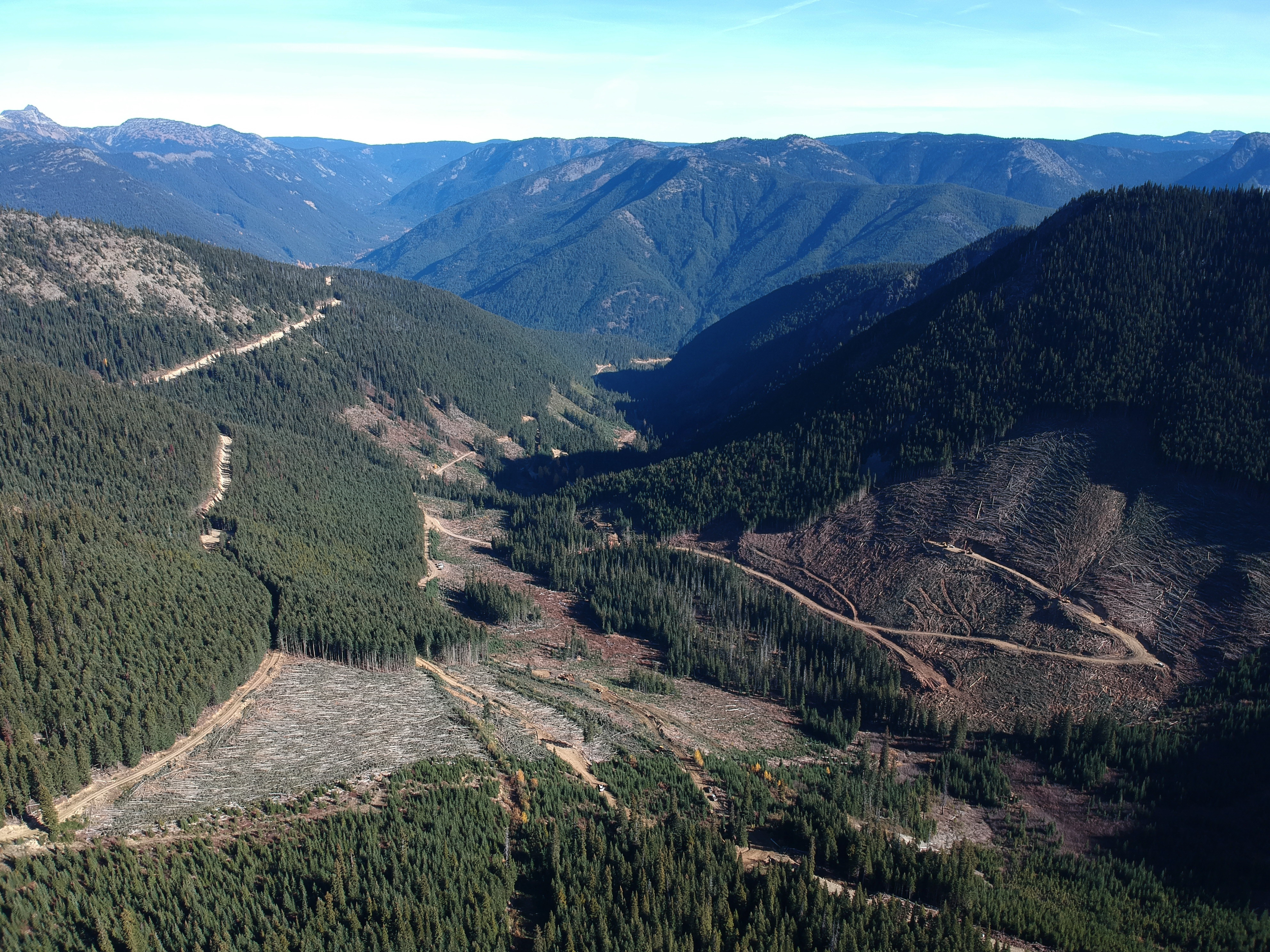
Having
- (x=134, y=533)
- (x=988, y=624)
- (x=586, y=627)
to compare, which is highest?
(x=134, y=533)

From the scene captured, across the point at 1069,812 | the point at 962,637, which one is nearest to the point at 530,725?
the point at 1069,812

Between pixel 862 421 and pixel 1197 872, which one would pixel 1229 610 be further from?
pixel 862 421

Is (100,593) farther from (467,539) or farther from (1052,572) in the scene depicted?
(1052,572)

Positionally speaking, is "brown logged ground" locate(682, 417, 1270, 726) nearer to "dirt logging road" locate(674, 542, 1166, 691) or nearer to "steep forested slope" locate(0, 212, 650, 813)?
"dirt logging road" locate(674, 542, 1166, 691)

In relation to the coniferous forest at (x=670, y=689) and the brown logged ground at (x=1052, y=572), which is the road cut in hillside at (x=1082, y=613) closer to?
the brown logged ground at (x=1052, y=572)

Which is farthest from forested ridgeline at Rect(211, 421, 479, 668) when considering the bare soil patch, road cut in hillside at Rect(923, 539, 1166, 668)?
road cut in hillside at Rect(923, 539, 1166, 668)

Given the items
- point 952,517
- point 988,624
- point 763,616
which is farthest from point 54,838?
point 952,517
